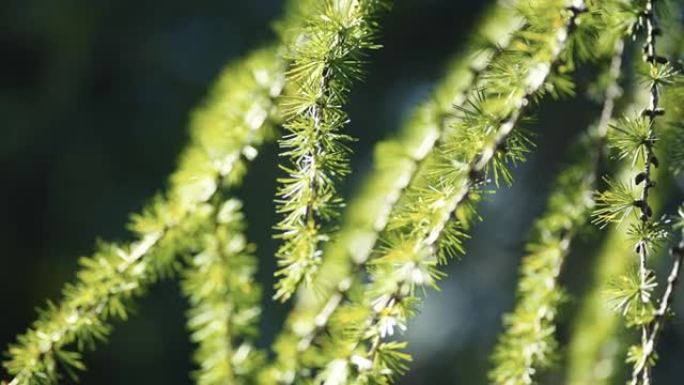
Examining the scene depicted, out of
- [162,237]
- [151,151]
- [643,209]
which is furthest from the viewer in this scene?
[151,151]

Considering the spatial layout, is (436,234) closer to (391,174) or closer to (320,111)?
(320,111)

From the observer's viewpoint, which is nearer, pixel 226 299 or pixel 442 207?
pixel 442 207

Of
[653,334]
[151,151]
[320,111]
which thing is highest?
[151,151]

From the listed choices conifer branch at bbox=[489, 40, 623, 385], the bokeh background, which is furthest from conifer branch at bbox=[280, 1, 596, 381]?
the bokeh background

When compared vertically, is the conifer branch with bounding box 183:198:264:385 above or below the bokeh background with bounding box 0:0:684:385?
below

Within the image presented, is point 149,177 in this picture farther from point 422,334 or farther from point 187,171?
point 187,171

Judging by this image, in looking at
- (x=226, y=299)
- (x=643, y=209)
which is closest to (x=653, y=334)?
(x=643, y=209)

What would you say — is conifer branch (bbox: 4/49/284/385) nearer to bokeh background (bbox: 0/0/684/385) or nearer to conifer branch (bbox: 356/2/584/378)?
conifer branch (bbox: 356/2/584/378)

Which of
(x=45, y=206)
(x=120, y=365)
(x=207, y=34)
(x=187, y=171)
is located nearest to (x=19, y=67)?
(x=45, y=206)
